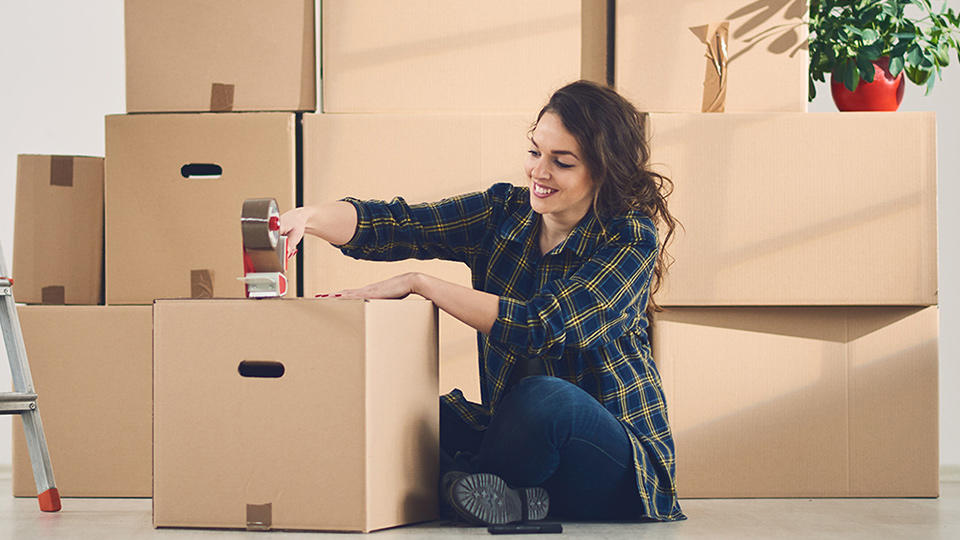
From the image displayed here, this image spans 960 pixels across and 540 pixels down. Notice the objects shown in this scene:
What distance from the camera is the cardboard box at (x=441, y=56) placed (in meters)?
1.83

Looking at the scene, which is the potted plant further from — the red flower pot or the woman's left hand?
the woman's left hand

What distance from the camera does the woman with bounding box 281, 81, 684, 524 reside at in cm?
133

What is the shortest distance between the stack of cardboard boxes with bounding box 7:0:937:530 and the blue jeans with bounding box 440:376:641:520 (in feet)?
1.37

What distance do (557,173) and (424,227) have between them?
24 cm

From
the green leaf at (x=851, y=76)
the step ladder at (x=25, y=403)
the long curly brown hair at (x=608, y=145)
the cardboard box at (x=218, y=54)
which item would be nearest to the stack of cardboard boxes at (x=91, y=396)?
the step ladder at (x=25, y=403)

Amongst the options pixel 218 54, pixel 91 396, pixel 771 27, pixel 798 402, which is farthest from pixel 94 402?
pixel 771 27

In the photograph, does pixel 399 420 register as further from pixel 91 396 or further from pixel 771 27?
pixel 771 27

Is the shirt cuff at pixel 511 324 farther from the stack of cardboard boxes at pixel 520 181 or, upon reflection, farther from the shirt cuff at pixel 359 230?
the stack of cardboard boxes at pixel 520 181

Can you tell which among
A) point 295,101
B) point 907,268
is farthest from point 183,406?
point 907,268

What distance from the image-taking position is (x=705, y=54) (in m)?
1.84

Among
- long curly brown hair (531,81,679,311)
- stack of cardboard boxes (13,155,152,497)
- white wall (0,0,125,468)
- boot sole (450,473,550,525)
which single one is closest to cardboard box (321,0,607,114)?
long curly brown hair (531,81,679,311)

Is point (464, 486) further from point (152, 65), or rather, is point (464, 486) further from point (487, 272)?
point (152, 65)

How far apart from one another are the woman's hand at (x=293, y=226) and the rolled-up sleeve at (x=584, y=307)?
31 cm

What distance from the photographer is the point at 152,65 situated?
183cm
